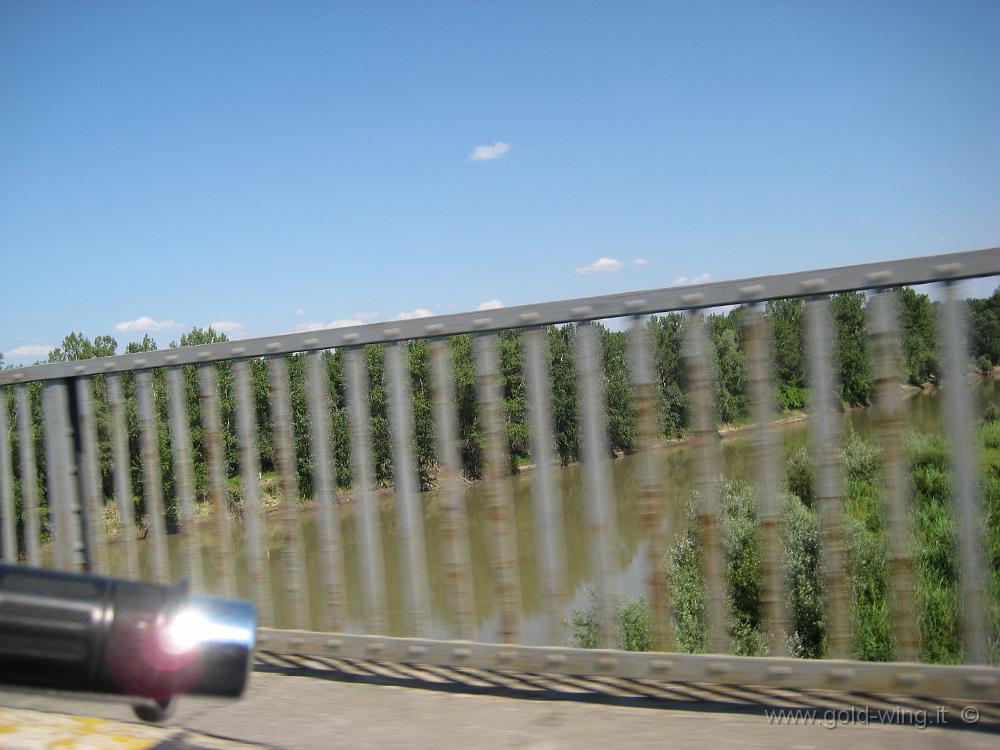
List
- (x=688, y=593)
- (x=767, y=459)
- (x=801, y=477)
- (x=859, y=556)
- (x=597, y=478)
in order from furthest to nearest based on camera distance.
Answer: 1. (x=688, y=593)
2. (x=859, y=556)
3. (x=801, y=477)
4. (x=597, y=478)
5. (x=767, y=459)

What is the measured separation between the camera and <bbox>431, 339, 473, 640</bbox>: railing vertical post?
9.96ft

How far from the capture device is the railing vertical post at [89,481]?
3.82 m

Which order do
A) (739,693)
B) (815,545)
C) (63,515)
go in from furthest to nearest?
(815,545) → (63,515) → (739,693)

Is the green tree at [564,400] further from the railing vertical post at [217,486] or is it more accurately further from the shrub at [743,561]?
the railing vertical post at [217,486]

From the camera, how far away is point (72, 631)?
92cm

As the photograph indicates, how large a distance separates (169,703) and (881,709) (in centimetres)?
215

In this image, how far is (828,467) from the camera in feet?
8.48

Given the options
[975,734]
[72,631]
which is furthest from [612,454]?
[72,631]

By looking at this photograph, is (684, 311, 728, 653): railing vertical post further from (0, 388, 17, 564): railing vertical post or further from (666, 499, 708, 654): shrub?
(0, 388, 17, 564): railing vertical post

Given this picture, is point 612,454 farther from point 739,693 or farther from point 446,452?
point 739,693

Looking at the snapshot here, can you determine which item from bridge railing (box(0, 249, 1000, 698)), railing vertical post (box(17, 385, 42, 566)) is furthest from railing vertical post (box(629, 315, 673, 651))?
railing vertical post (box(17, 385, 42, 566))

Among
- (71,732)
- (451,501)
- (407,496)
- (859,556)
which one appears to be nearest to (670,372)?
(451,501)

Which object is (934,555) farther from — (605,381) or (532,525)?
(532,525)

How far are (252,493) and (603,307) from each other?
64.7 inches
